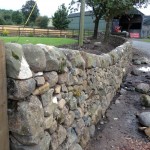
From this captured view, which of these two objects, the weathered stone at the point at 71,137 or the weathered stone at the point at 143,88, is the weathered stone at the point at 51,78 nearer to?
the weathered stone at the point at 71,137

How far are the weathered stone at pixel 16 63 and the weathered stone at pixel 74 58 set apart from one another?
45.9 inches

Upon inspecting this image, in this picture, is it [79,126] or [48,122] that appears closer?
[48,122]

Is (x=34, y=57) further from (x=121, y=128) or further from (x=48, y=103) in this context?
(x=121, y=128)

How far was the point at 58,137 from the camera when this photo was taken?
3355mm

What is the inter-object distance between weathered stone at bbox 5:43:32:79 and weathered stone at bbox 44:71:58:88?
42 cm

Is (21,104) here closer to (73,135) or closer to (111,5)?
(73,135)

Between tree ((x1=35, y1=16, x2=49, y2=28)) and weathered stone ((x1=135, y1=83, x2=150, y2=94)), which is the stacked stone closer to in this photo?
weathered stone ((x1=135, y1=83, x2=150, y2=94))

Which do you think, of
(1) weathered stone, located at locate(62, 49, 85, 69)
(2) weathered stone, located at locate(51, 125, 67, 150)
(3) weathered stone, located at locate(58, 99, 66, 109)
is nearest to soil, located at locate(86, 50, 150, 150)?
(2) weathered stone, located at locate(51, 125, 67, 150)

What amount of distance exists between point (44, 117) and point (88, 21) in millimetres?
45703

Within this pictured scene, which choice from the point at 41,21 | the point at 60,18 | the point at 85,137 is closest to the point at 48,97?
the point at 85,137

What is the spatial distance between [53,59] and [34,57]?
14.9 inches

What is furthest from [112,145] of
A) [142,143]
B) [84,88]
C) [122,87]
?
[122,87]

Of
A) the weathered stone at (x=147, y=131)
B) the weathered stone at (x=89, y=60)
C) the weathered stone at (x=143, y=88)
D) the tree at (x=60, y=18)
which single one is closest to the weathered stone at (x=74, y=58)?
the weathered stone at (x=89, y=60)

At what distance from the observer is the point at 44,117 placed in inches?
116
